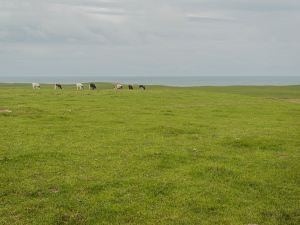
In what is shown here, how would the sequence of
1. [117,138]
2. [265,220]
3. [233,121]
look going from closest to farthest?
[265,220] → [117,138] → [233,121]

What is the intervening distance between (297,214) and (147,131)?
14.2 m

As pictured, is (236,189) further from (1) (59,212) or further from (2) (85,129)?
(2) (85,129)

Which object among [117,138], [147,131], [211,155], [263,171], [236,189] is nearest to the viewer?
[236,189]

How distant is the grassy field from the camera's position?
44.6ft

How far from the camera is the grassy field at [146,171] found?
44.6 ft

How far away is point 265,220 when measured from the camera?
13.3 meters

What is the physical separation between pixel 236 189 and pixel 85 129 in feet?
43.3

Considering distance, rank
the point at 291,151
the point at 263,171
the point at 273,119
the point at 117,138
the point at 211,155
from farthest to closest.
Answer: the point at 273,119 < the point at 117,138 < the point at 291,151 < the point at 211,155 < the point at 263,171

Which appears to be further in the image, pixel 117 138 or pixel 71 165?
pixel 117 138

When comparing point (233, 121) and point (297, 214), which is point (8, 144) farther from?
point (233, 121)

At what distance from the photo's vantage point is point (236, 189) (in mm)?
15867

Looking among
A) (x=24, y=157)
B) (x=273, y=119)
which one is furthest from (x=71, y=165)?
(x=273, y=119)

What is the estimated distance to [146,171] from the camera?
57.8 ft

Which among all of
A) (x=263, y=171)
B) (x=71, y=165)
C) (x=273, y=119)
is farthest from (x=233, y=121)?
(x=71, y=165)
